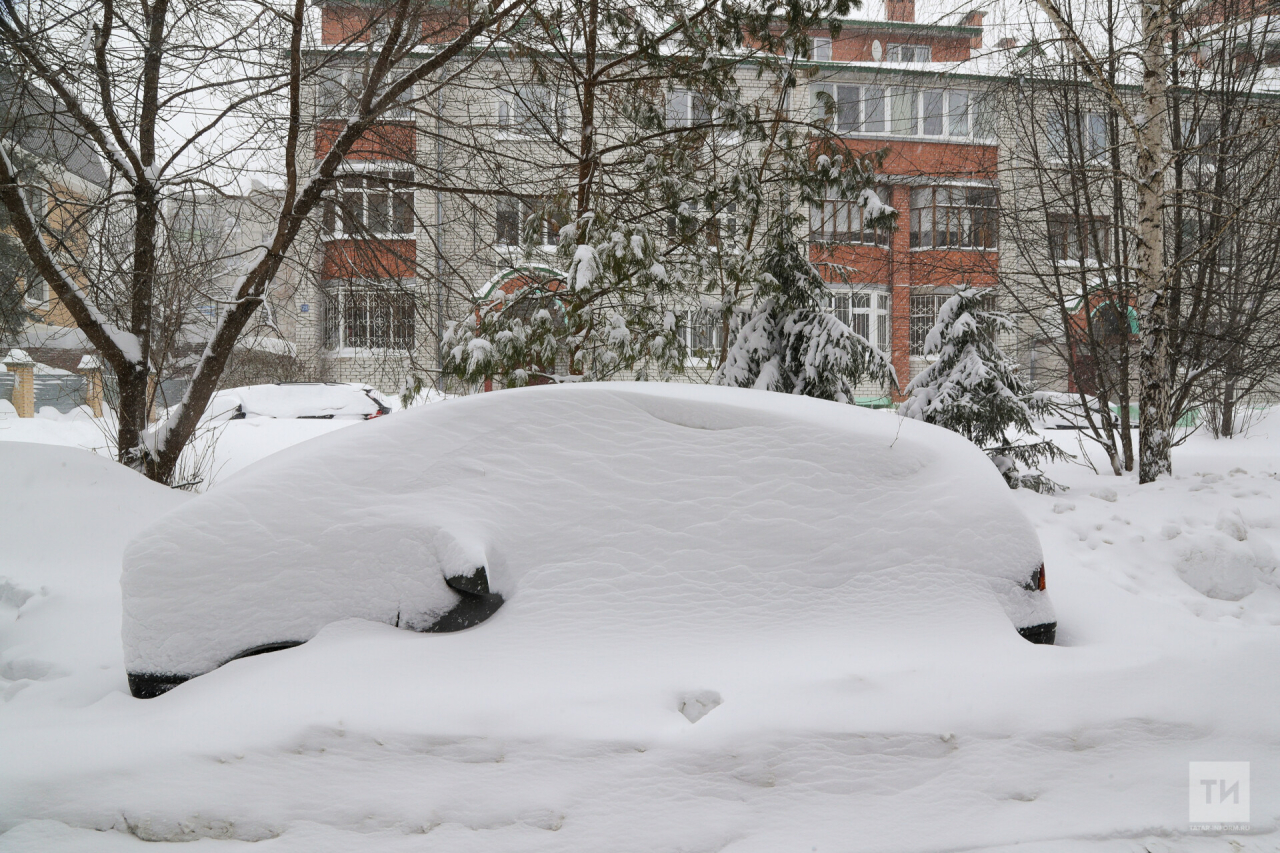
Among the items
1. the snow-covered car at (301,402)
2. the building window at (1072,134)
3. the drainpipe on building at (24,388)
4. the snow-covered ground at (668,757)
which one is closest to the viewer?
the snow-covered ground at (668,757)

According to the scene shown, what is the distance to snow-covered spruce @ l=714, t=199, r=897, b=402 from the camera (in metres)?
8.22

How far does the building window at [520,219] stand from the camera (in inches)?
307

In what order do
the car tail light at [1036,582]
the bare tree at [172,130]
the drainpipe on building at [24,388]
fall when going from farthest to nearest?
the drainpipe on building at [24,388]
the bare tree at [172,130]
the car tail light at [1036,582]

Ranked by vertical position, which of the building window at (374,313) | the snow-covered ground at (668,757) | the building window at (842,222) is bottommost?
the snow-covered ground at (668,757)

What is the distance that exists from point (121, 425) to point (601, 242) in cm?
465

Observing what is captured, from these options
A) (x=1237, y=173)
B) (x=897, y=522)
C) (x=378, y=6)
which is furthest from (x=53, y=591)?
(x=1237, y=173)

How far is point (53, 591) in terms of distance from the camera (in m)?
3.95

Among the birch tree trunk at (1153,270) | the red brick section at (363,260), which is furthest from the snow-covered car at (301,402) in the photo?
the birch tree trunk at (1153,270)

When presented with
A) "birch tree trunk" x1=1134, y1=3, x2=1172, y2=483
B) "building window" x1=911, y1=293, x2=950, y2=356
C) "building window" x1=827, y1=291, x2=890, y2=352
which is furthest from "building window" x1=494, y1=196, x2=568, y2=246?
"building window" x1=827, y1=291, x2=890, y2=352

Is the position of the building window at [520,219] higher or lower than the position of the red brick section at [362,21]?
lower

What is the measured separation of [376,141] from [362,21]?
1.24 meters

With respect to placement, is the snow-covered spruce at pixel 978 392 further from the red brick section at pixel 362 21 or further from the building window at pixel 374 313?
the red brick section at pixel 362 21

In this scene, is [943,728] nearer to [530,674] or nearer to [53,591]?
[530,674]

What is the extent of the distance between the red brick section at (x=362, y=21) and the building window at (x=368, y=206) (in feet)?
4.06
